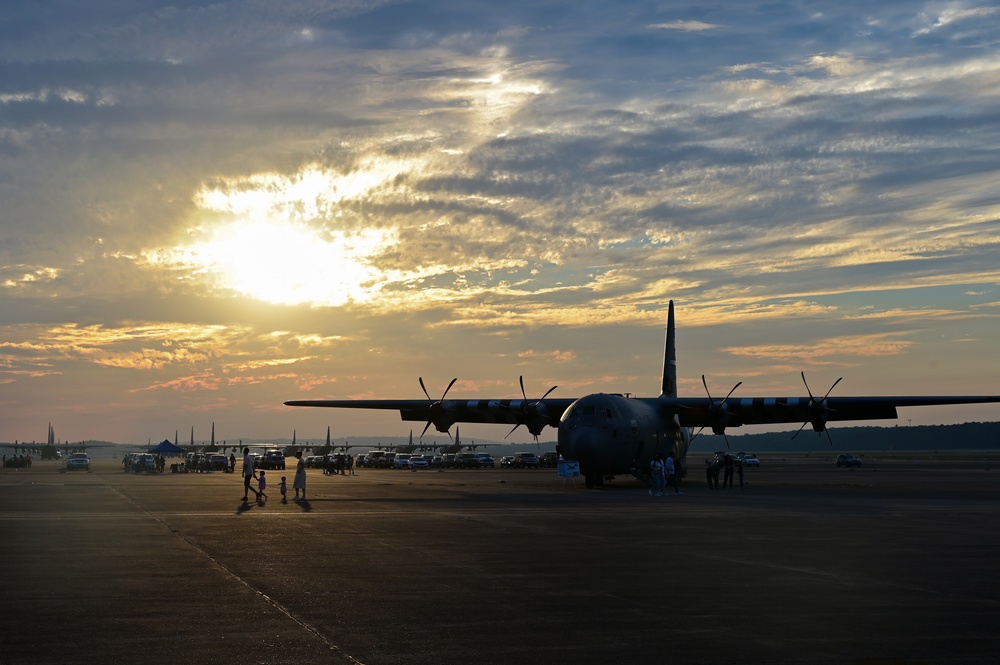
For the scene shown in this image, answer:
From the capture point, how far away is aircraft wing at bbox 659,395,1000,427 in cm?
5241

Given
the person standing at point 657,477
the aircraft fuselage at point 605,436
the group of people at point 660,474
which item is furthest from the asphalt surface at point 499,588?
the aircraft fuselage at point 605,436

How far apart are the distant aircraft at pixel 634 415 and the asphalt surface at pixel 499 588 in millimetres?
16854

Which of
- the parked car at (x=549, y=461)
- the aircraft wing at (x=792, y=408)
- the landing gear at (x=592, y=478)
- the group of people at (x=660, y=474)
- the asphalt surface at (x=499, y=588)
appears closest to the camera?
the asphalt surface at (x=499, y=588)

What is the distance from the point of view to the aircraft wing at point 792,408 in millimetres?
52406

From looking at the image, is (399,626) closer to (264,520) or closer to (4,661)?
(4,661)

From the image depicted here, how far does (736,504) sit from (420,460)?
221 feet

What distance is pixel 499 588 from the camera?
14.2 m

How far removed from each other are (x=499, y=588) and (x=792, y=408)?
4241 cm

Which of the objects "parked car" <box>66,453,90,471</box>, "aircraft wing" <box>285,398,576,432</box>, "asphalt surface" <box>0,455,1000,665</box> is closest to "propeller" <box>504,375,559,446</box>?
"aircraft wing" <box>285,398,576,432</box>

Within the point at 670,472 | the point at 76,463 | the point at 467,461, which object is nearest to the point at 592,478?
the point at 670,472

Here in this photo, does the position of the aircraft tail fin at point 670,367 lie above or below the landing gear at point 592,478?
above

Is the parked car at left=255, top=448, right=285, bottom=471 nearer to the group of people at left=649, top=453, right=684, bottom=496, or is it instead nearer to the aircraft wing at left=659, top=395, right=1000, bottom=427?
the aircraft wing at left=659, top=395, right=1000, bottom=427

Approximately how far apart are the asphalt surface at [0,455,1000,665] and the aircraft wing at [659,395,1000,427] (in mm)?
24458

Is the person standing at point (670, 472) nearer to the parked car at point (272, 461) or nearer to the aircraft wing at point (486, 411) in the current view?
the aircraft wing at point (486, 411)
